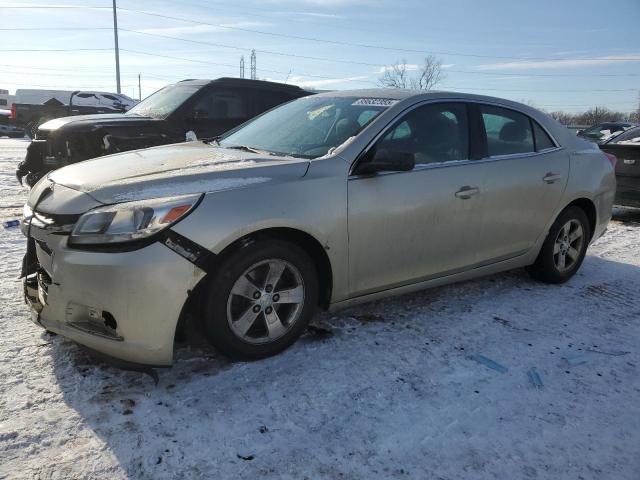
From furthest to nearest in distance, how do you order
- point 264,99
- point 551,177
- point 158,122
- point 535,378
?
point 264,99 → point 158,122 → point 551,177 → point 535,378

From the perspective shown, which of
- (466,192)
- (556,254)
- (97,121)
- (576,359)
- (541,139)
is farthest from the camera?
(97,121)

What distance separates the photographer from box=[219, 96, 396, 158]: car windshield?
3.57 meters

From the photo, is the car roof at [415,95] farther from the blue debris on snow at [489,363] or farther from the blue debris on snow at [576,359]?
the blue debris on snow at [576,359]

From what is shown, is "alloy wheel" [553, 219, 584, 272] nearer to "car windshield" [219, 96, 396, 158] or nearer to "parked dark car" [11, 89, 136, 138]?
"car windshield" [219, 96, 396, 158]

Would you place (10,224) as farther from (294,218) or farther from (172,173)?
(294,218)

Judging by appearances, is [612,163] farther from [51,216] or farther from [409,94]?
[51,216]

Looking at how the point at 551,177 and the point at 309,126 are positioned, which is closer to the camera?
the point at 309,126

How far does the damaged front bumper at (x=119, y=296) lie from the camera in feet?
8.46

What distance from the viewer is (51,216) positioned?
2789 millimetres

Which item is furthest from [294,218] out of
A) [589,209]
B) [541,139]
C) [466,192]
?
[589,209]

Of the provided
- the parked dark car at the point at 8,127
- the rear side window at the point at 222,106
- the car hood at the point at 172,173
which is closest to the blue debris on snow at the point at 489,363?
the car hood at the point at 172,173

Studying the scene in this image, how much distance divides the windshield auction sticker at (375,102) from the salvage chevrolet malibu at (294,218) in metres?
0.02

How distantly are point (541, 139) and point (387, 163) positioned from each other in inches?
77.5

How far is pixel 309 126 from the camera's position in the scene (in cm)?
388
